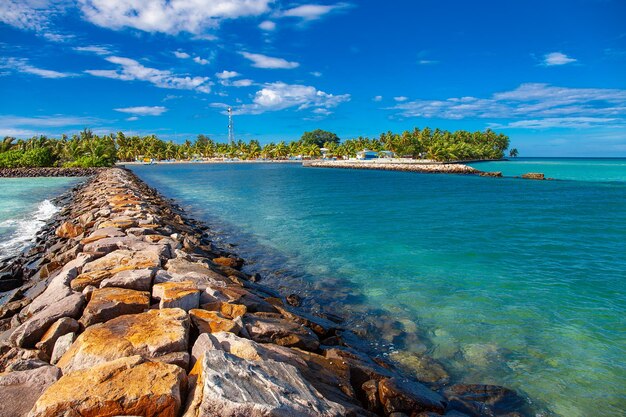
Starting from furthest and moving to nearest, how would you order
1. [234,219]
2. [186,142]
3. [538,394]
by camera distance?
[186,142] → [234,219] → [538,394]

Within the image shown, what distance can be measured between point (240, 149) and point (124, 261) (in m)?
149

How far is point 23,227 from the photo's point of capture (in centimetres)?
1747

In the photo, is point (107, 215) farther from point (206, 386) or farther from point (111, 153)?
point (111, 153)

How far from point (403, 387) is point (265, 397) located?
194 centimetres

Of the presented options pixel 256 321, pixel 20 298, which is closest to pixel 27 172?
pixel 20 298

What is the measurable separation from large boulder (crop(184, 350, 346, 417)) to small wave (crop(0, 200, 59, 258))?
12749 millimetres

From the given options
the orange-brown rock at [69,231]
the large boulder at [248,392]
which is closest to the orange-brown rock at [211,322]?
the large boulder at [248,392]

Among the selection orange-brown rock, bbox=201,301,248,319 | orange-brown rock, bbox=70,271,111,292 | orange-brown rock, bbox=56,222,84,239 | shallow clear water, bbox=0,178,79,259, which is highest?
orange-brown rock, bbox=70,271,111,292

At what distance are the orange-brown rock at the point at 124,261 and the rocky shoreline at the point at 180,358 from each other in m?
0.04

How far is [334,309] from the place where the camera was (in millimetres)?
8164

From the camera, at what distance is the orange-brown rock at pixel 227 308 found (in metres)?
5.48

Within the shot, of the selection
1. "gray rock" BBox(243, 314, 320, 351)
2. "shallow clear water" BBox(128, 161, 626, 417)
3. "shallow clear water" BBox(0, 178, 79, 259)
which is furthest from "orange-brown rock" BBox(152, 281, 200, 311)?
"shallow clear water" BBox(0, 178, 79, 259)

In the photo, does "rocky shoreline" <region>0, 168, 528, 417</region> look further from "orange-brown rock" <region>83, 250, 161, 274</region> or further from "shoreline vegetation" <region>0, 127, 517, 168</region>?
"shoreline vegetation" <region>0, 127, 517, 168</region>

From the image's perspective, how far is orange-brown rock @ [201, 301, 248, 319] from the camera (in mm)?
5480
